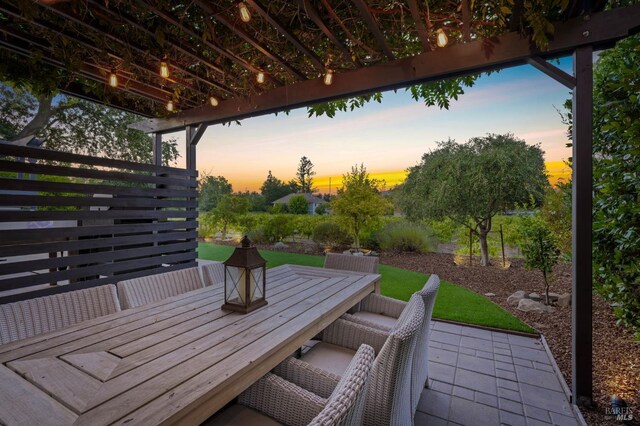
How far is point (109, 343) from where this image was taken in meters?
1.30

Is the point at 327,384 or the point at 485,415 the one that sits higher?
the point at 327,384

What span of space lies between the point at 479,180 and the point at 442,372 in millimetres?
3956

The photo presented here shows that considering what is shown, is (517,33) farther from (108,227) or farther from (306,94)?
(108,227)

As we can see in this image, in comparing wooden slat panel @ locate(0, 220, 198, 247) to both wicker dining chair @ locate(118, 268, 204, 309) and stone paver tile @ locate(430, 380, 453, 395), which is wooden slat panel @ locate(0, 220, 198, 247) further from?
stone paver tile @ locate(430, 380, 453, 395)

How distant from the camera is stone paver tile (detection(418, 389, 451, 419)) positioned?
6.59ft


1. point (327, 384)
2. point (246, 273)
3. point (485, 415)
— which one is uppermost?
point (246, 273)

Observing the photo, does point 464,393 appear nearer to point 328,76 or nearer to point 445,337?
point 445,337

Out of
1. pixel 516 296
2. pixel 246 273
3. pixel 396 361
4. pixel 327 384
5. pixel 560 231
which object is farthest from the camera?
pixel 516 296

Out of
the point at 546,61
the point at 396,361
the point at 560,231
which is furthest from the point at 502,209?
the point at 396,361

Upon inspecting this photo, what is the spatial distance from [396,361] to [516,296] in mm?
3872

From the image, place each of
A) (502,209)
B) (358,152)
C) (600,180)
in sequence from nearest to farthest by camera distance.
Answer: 1. (600,180)
2. (502,209)
3. (358,152)

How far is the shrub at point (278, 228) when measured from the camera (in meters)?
8.43

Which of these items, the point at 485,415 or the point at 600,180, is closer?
the point at 485,415

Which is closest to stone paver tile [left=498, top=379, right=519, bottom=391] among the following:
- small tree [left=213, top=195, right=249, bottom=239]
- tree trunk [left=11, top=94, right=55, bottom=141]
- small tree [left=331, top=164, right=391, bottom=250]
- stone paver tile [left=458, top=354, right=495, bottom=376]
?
stone paver tile [left=458, top=354, right=495, bottom=376]
